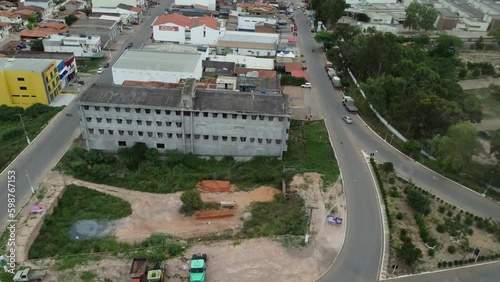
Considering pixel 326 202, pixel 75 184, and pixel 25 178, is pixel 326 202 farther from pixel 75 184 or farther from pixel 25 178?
pixel 25 178

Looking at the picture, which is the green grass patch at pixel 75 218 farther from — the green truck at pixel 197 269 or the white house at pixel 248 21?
the white house at pixel 248 21

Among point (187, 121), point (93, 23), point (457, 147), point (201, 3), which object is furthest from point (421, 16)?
point (93, 23)

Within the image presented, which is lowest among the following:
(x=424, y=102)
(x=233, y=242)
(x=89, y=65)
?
(x=89, y=65)

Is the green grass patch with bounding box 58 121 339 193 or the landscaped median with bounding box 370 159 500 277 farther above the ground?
the landscaped median with bounding box 370 159 500 277

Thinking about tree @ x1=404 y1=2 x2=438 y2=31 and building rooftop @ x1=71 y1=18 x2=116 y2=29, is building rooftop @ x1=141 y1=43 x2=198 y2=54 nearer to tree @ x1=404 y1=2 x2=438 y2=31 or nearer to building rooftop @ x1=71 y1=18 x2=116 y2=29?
building rooftop @ x1=71 y1=18 x2=116 y2=29

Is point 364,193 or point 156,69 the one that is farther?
point 156,69

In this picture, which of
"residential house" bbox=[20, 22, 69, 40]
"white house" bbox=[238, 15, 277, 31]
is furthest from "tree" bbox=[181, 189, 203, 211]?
"white house" bbox=[238, 15, 277, 31]

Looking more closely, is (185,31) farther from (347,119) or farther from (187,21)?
(347,119)
